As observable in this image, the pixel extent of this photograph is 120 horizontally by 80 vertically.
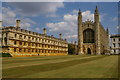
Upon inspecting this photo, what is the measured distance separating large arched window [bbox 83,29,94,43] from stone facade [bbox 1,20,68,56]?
1400 inches

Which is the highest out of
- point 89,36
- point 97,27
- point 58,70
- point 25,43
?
point 97,27

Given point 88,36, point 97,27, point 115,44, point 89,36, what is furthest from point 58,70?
point 115,44

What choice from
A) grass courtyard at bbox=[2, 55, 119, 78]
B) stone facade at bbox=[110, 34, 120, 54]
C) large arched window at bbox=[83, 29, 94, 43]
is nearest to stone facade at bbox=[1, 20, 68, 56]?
grass courtyard at bbox=[2, 55, 119, 78]

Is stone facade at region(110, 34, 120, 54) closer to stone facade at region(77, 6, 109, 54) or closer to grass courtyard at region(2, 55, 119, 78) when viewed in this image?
stone facade at region(77, 6, 109, 54)

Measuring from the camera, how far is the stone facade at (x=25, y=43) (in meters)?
48.7

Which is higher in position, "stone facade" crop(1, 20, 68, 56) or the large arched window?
the large arched window

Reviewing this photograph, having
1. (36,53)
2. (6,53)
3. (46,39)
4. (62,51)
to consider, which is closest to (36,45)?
(36,53)

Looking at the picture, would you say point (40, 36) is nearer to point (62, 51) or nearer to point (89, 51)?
point (62, 51)

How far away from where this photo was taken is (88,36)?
108500mm

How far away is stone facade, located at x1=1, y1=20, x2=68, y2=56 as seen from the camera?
48.7 meters

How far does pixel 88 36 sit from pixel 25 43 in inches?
2513

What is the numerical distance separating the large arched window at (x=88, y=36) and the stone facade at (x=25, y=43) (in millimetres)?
35572

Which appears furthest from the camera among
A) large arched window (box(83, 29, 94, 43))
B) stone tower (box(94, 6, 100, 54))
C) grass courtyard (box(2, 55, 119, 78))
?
large arched window (box(83, 29, 94, 43))

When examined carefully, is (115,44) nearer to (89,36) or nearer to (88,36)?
(89,36)
